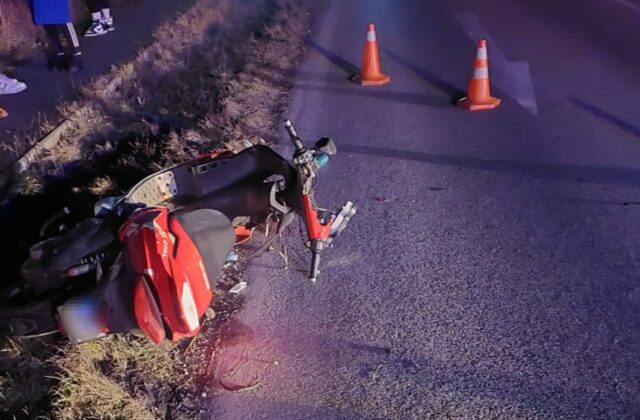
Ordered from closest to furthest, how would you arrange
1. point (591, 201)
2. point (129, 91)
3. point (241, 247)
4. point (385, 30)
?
point (241, 247), point (591, 201), point (129, 91), point (385, 30)

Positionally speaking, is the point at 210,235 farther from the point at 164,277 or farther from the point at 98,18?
the point at 98,18

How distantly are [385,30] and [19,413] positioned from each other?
31.3 feet

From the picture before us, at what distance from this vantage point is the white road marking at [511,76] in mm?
7749

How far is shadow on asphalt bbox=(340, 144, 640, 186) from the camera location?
5.67 metres

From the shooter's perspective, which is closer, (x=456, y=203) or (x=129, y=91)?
(x=456, y=203)

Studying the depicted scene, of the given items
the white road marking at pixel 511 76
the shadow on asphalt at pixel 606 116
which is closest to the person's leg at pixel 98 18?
the white road marking at pixel 511 76

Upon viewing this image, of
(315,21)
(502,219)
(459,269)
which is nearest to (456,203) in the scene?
(502,219)

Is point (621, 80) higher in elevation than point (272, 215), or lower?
lower

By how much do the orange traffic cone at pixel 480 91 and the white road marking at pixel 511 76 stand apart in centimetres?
38

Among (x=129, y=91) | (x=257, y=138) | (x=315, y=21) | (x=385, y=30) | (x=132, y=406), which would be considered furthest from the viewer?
(x=315, y=21)

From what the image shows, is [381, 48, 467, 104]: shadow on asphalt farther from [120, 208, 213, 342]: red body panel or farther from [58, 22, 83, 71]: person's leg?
[120, 208, 213, 342]: red body panel

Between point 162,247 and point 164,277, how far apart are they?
15cm

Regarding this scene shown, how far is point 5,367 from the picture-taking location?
3.55 meters

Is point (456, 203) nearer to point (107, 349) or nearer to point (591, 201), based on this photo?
point (591, 201)
